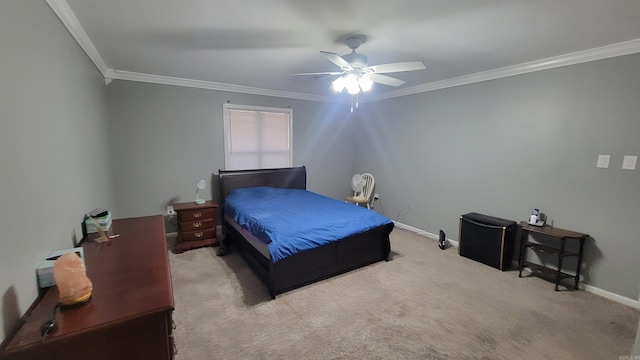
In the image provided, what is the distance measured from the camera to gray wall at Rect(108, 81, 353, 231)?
11.6 feet

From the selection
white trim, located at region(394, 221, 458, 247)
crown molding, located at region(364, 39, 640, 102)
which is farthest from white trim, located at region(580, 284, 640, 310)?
crown molding, located at region(364, 39, 640, 102)

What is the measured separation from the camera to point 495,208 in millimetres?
3373

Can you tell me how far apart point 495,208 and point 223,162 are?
397 centimetres

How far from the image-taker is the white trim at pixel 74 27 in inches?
64.1

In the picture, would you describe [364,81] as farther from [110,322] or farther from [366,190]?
[366,190]

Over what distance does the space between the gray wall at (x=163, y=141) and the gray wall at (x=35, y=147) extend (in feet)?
4.92

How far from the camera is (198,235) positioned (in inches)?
142

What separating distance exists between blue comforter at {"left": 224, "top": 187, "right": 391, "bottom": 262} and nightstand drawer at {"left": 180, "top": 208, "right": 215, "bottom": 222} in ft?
0.74

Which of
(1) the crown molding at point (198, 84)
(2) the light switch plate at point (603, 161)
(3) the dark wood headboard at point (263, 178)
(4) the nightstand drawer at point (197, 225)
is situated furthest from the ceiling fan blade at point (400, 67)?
(4) the nightstand drawer at point (197, 225)

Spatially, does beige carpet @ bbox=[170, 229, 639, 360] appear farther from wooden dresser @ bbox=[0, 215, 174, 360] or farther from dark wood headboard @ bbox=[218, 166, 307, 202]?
dark wood headboard @ bbox=[218, 166, 307, 202]

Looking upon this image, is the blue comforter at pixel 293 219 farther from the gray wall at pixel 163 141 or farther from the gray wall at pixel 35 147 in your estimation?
the gray wall at pixel 35 147

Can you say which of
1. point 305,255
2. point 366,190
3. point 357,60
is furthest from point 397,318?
point 366,190

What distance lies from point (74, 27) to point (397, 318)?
11.1ft

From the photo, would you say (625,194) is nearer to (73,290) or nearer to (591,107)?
(591,107)
